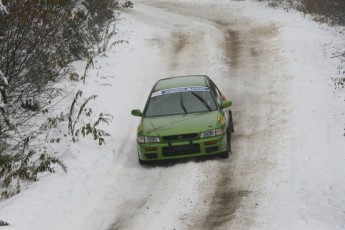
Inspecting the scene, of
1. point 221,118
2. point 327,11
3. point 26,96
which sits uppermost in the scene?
point 26,96

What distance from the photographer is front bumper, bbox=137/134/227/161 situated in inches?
412

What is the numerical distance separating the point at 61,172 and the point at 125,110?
4.68m

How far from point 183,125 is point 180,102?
1021 mm

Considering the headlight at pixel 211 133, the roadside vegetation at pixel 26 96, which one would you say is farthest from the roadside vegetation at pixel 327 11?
the roadside vegetation at pixel 26 96

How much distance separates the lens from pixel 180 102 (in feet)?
38.1

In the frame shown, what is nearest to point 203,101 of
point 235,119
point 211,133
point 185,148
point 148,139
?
point 211,133

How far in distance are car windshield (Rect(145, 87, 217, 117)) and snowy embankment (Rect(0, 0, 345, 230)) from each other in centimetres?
119

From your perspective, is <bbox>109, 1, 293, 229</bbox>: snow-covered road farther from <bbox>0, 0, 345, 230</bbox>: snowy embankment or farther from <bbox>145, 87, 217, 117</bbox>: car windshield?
<bbox>145, 87, 217, 117</bbox>: car windshield

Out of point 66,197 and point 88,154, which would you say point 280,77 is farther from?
point 66,197

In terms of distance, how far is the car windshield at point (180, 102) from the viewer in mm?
11414

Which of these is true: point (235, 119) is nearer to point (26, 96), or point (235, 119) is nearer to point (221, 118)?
point (221, 118)

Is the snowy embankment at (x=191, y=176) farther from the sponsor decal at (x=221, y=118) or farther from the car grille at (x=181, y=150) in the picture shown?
the sponsor decal at (x=221, y=118)

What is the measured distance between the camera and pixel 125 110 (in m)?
15.1

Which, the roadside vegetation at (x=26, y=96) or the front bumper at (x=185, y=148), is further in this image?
the roadside vegetation at (x=26, y=96)
